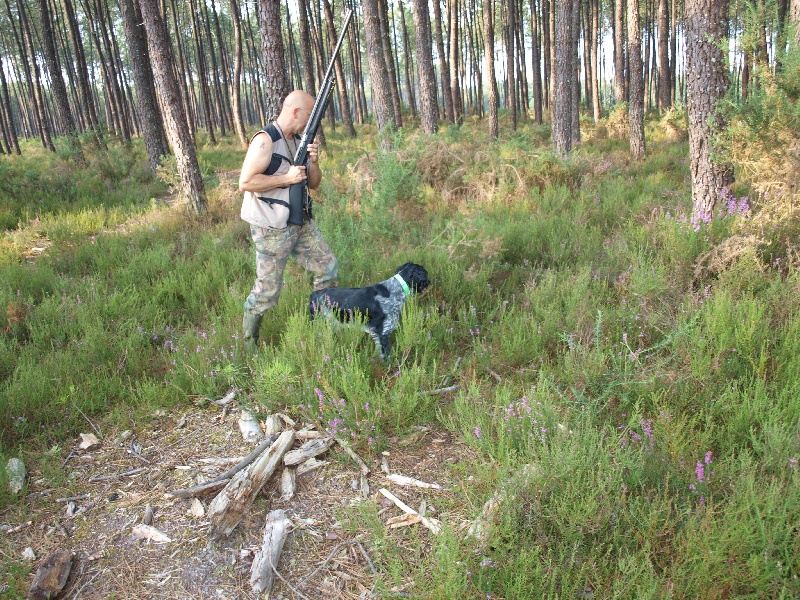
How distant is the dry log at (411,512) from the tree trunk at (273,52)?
6866 millimetres

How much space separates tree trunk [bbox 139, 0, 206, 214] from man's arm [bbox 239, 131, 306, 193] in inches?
205

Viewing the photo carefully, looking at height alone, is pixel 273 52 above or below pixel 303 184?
above

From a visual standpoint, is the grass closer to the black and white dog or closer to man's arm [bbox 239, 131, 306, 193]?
the black and white dog

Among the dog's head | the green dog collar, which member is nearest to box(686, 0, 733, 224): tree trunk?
the dog's head

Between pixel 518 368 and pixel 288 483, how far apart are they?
6.23 ft

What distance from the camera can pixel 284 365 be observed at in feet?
11.6

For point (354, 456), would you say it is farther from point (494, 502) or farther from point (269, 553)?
point (494, 502)

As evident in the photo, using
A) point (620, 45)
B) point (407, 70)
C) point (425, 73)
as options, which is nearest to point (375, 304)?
point (425, 73)

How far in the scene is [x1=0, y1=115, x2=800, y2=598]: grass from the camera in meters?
2.15

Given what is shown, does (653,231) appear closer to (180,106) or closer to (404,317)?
(404,317)

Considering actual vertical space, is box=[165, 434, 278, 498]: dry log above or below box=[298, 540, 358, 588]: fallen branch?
above

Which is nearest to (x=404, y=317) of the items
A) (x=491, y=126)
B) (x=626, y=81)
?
(x=491, y=126)

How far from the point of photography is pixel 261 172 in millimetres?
3965

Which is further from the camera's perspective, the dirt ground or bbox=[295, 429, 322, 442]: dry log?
bbox=[295, 429, 322, 442]: dry log
